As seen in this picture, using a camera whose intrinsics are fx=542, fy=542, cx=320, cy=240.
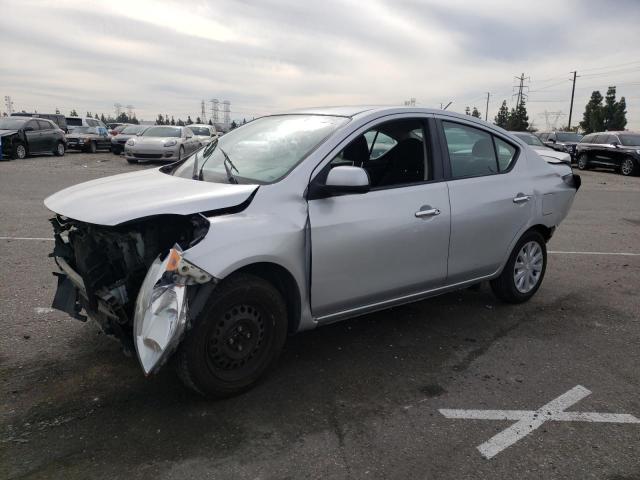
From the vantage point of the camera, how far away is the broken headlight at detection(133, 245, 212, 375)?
9.12 feet

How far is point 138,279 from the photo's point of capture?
10.6 ft

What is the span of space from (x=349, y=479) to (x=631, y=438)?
1.61 m

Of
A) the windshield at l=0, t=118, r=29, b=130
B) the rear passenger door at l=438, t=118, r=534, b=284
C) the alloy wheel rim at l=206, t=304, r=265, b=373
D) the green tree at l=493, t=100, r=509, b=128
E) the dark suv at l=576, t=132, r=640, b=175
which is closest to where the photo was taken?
the alloy wheel rim at l=206, t=304, r=265, b=373

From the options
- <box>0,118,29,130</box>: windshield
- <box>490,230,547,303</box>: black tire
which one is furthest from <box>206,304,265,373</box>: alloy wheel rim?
<box>0,118,29,130</box>: windshield

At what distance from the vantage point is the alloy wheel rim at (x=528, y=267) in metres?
4.95

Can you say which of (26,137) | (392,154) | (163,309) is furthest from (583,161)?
(163,309)

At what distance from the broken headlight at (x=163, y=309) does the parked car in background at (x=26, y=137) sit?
1966cm

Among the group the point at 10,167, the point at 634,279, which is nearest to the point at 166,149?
the point at 10,167

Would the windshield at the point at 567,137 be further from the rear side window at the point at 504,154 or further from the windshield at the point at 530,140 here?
the rear side window at the point at 504,154

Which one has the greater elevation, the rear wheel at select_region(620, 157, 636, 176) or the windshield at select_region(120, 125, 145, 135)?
the windshield at select_region(120, 125, 145, 135)

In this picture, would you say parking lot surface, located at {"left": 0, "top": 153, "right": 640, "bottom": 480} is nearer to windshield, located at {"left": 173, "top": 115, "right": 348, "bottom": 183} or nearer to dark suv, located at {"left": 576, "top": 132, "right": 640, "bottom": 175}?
windshield, located at {"left": 173, "top": 115, "right": 348, "bottom": 183}

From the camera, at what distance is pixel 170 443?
9.23 ft

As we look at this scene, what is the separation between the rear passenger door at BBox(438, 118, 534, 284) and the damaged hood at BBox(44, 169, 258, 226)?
1743 millimetres

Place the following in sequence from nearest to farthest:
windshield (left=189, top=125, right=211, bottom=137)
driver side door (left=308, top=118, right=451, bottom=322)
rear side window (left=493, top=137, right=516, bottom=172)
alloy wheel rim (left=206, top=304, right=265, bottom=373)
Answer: alloy wheel rim (left=206, top=304, right=265, bottom=373) → driver side door (left=308, top=118, right=451, bottom=322) → rear side window (left=493, top=137, right=516, bottom=172) → windshield (left=189, top=125, right=211, bottom=137)
